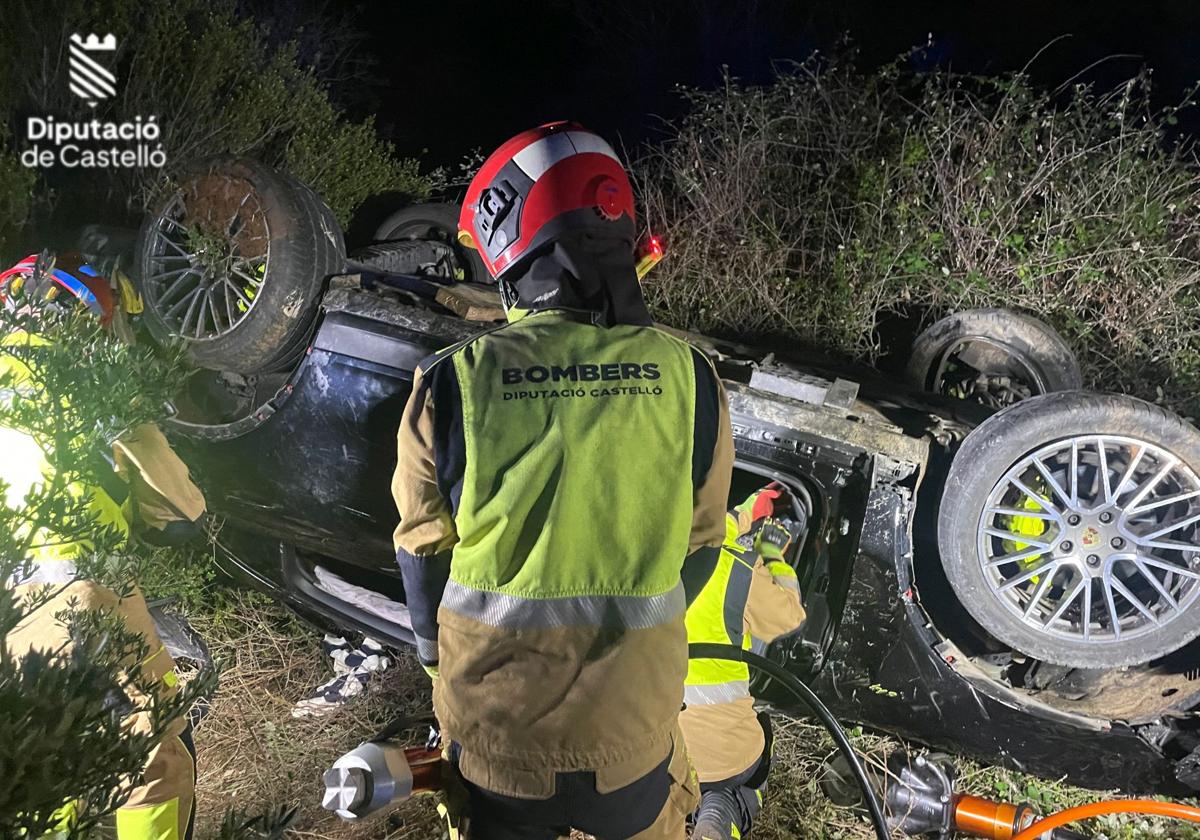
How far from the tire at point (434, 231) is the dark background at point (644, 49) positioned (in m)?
2.67

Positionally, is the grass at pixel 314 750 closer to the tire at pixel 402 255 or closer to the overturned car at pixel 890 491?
the overturned car at pixel 890 491

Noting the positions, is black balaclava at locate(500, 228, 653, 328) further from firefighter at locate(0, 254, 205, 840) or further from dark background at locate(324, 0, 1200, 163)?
dark background at locate(324, 0, 1200, 163)

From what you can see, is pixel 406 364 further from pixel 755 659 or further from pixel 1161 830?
pixel 1161 830

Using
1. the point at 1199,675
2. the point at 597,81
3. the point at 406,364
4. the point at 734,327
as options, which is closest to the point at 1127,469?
the point at 1199,675

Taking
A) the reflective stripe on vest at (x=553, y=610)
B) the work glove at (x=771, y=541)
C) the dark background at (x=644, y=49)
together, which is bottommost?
the work glove at (x=771, y=541)

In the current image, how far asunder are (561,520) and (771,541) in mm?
1334

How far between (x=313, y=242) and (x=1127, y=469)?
299 centimetres

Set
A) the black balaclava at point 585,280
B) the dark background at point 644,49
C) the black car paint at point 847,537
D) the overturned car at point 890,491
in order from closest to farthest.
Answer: the black balaclava at point 585,280
the overturned car at point 890,491
the black car paint at point 847,537
the dark background at point 644,49

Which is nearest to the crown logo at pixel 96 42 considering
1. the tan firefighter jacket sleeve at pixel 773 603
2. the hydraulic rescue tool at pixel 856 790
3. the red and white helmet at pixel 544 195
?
the red and white helmet at pixel 544 195

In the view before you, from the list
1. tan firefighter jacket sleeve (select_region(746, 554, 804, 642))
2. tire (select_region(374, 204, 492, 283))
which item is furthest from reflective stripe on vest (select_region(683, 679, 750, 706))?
tire (select_region(374, 204, 492, 283))

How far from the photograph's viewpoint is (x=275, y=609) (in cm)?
412

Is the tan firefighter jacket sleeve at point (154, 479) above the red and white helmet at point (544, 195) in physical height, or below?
below

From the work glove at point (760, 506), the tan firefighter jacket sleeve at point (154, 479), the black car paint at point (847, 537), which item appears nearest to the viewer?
the tan firefighter jacket sleeve at point (154, 479)

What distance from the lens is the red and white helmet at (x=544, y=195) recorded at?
1.89 metres
